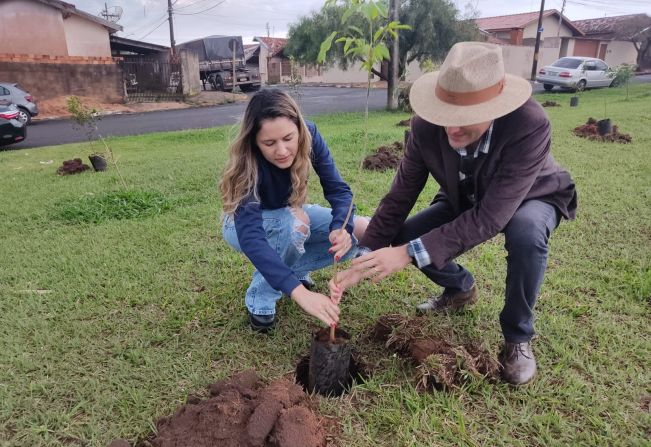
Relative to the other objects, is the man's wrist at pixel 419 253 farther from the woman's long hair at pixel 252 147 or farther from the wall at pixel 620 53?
the wall at pixel 620 53

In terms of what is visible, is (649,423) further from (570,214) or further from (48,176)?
(48,176)

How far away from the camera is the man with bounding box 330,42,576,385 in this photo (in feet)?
5.56

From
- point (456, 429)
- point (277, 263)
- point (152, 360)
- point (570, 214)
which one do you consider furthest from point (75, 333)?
point (570, 214)

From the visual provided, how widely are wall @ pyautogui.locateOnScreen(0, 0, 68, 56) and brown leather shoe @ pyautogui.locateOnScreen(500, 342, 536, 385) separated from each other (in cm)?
2317

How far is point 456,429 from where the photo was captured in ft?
5.87

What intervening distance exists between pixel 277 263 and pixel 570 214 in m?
1.33

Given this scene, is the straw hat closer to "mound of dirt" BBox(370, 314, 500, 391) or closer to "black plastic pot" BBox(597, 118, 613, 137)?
"mound of dirt" BBox(370, 314, 500, 391)

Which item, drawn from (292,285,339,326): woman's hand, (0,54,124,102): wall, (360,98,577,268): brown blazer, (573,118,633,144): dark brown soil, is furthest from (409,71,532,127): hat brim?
(0,54,124,102): wall

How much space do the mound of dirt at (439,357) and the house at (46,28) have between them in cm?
2271

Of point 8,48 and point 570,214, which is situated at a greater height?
point 8,48

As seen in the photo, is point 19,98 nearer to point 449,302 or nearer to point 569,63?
point 449,302

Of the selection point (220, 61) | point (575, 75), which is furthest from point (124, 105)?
point (575, 75)

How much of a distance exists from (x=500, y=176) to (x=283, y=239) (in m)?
1.09

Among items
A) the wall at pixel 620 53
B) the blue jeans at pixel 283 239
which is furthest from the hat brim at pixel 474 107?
the wall at pixel 620 53
